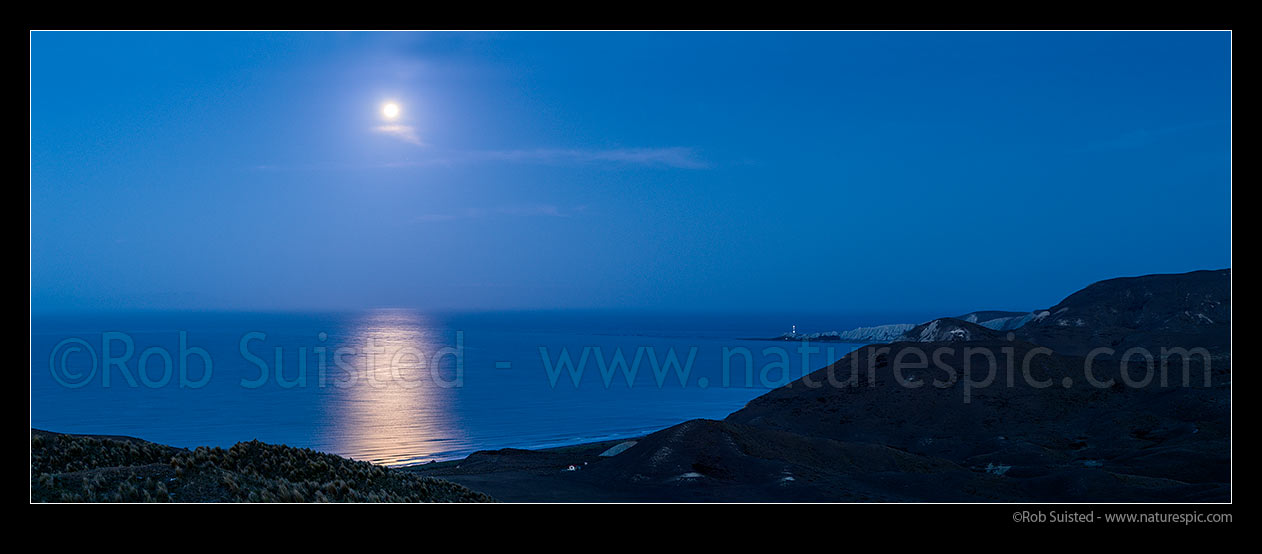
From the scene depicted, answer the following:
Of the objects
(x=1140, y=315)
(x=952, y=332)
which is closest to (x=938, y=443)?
(x=952, y=332)

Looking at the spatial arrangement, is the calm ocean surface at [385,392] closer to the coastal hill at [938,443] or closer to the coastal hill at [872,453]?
the coastal hill at [938,443]

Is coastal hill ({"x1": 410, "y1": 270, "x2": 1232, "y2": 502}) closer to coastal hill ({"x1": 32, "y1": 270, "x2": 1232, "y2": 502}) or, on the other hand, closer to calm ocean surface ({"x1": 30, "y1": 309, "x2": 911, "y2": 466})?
coastal hill ({"x1": 32, "y1": 270, "x2": 1232, "y2": 502})

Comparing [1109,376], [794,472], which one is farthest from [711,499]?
[1109,376]

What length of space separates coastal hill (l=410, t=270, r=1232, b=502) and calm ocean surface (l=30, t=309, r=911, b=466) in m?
12.8

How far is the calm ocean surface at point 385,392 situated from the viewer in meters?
46.3

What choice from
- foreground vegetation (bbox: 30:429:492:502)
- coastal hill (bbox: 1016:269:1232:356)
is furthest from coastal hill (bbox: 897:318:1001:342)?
foreground vegetation (bbox: 30:429:492:502)

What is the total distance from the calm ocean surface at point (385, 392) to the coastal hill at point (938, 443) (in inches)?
504

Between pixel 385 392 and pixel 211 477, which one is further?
pixel 385 392

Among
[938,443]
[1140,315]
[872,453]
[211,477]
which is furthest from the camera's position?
[1140,315]

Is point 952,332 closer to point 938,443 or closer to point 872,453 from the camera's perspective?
point 938,443

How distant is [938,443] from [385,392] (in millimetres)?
46103

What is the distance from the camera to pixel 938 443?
113ft
